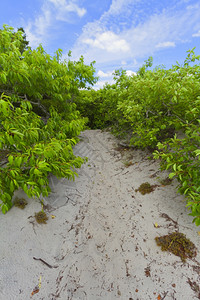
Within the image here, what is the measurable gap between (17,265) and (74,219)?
1290 millimetres

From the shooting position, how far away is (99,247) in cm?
280

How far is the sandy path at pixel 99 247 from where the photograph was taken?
2152mm

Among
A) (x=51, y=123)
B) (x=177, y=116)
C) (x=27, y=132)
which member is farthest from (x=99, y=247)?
(x=177, y=116)

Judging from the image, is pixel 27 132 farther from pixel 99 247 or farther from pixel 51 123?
pixel 99 247

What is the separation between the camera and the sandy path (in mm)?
2152

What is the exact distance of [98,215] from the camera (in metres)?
3.51

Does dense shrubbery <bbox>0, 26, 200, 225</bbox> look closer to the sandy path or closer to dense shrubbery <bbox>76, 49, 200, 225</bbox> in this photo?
dense shrubbery <bbox>76, 49, 200, 225</bbox>

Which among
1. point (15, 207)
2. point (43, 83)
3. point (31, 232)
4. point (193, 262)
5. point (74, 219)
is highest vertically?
point (43, 83)

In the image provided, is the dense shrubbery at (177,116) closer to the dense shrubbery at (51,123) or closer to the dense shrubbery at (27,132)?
the dense shrubbery at (51,123)

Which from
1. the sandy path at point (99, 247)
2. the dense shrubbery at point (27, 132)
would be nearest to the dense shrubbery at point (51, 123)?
the dense shrubbery at point (27, 132)

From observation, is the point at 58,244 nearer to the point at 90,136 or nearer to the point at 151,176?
the point at 151,176

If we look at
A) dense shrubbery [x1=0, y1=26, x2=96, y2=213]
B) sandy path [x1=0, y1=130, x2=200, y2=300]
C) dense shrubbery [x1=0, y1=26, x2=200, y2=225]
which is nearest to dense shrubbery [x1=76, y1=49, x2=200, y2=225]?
dense shrubbery [x1=0, y1=26, x2=200, y2=225]

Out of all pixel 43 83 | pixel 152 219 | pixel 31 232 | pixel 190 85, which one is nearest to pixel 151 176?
pixel 152 219

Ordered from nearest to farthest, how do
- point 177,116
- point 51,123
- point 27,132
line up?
1. point 27,132
2. point 177,116
3. point 51,123
